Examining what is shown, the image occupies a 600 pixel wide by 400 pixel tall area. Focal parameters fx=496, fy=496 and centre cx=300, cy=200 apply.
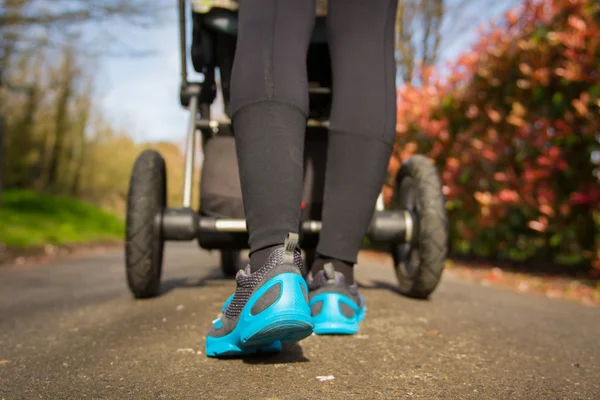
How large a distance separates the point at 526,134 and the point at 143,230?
270cm

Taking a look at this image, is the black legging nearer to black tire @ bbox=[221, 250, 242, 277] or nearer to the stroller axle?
the stroller axle

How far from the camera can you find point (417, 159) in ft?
6.59

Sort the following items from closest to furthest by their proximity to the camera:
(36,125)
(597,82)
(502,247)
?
(597,82), (502,247), (36,125)

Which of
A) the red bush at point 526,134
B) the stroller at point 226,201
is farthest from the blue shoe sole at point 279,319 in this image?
the red bush at point 526,134

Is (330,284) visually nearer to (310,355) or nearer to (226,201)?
(310,355)

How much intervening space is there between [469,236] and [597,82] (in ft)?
5.45

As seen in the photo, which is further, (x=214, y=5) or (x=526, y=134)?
(x=526, y=134)

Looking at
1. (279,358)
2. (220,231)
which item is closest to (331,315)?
(279,358)

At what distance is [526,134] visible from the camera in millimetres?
3383

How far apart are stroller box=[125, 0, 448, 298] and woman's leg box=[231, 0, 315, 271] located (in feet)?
1.86

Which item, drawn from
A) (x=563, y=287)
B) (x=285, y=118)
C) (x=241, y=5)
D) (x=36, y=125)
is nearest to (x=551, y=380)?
(x=285, y=118)

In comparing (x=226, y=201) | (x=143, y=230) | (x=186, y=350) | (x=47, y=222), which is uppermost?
(x=226, y=201)

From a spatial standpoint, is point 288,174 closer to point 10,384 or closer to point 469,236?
point 10,384

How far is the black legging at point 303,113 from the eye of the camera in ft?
3.62
